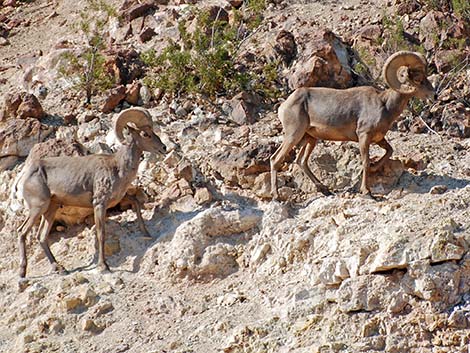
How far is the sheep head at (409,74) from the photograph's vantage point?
580 inches

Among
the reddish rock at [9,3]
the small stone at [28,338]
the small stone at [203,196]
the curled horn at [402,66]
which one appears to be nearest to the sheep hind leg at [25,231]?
the small stone at [28,338]

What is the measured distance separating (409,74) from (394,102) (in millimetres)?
583

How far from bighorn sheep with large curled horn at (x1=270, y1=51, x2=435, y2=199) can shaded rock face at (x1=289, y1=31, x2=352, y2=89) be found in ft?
8.77

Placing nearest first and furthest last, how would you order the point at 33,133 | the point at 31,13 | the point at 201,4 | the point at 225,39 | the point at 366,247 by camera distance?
1. the point at 366,247
2. the point at 33,133
3. the point at 225,39
4. the point at 201,4
5. the point at 31,13

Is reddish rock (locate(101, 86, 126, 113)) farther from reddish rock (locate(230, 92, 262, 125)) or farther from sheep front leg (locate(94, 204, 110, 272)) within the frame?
sheep front leg (locate(94, 204, 110, 272))

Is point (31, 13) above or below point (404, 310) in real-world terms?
above

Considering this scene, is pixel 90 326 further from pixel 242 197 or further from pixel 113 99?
pixel 113 99

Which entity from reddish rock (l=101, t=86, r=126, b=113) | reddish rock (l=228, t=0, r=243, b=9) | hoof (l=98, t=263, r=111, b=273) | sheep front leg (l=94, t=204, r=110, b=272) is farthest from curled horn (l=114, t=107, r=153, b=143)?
reddish rock (l=228, t=0, r=243, b=9)

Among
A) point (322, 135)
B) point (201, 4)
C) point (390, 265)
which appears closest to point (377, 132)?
point (322, 135)

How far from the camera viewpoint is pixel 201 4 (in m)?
21.5

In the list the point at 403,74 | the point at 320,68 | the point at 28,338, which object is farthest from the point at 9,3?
the point at 28,338

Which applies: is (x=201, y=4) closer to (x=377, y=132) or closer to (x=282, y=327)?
(x=377, y=132)

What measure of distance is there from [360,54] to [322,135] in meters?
4.14

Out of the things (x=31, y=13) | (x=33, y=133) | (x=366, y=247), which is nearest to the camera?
(x=366, y=247)
